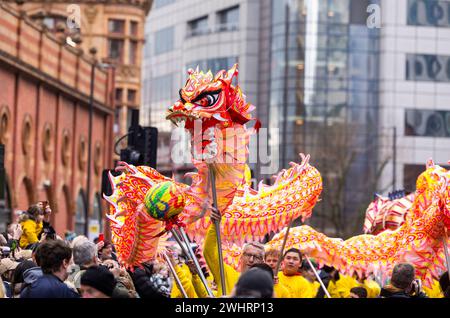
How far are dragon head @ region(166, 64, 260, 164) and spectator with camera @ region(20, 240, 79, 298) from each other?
2141 mm

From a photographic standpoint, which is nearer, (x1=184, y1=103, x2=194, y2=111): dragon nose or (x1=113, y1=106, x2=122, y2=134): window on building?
(x1=184, y1=103, x2=194, y2=111): dragon nose

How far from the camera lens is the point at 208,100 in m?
Result: 12.1

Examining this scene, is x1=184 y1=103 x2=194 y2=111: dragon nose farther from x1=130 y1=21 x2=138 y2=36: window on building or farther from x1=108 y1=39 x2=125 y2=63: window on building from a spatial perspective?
x1=108 y1=39 x2=125 y2=63: window on building

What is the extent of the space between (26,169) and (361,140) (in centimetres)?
2808

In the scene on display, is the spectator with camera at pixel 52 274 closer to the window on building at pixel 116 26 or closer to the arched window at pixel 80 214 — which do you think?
the arched window at pixel 80 214

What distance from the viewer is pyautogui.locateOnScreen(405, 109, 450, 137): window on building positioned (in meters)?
75.8

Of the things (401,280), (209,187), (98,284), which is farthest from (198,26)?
(98,284)

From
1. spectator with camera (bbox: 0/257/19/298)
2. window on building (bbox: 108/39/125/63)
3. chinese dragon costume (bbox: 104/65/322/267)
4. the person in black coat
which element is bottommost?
the person in black coat

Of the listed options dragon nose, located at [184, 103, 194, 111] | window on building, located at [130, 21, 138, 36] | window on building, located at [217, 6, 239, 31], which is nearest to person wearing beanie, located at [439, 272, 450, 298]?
dragon nose, located at [184, 103, 194, 111]

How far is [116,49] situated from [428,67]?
18594mm

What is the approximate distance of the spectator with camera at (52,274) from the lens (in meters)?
9.70

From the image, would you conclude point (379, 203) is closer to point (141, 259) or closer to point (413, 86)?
point (141, 259)

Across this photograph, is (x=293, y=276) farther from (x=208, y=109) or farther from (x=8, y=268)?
(x=8, y=268)
